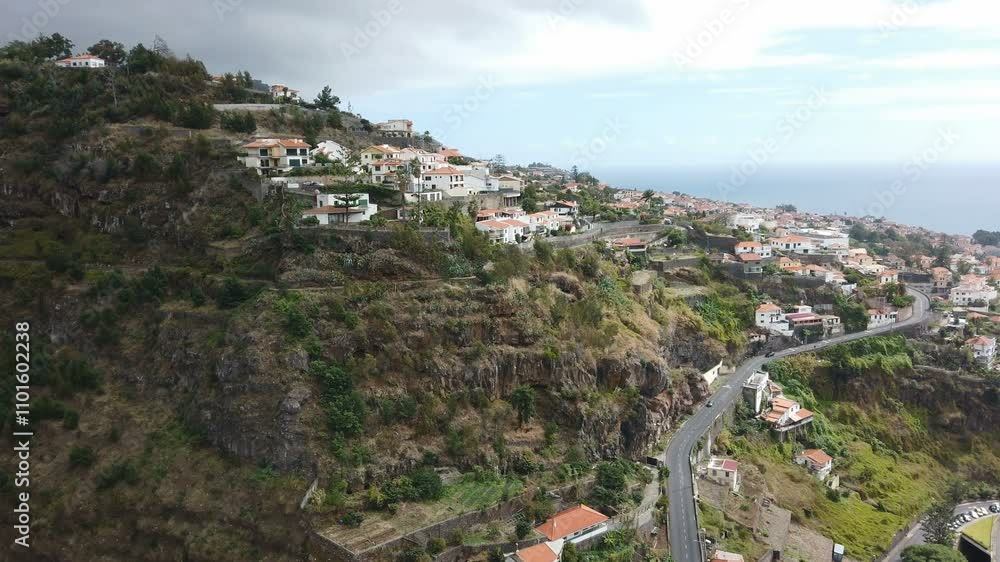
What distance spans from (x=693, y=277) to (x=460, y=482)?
3217 cm

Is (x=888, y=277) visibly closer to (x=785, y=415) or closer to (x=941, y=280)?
(x=941, y=280)

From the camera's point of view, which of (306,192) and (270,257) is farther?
(306,192)

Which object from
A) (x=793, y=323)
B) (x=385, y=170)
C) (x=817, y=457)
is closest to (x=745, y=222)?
(x=793, y=323)

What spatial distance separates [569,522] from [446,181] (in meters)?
25.2

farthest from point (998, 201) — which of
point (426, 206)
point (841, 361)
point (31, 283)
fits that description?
point (31, 283)

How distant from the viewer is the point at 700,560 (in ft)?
95.0

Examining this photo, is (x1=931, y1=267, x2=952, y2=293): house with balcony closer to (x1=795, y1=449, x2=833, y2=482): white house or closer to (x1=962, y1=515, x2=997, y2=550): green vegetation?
(x1=962, y1=515, x2=997, y2=550): green vegetation

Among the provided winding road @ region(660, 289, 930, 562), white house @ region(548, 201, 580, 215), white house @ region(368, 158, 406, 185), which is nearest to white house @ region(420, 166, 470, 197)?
white house @ region(368, 158, 406, 185)

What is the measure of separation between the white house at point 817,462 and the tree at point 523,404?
1905 cm

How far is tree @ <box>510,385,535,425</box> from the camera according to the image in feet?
111

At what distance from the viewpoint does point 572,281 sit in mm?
41094

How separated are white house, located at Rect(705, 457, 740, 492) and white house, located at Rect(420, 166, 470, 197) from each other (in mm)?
23402

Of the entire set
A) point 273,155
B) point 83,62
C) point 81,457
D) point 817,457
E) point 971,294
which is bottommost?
point 817,457

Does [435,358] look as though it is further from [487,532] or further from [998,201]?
[998,201]
